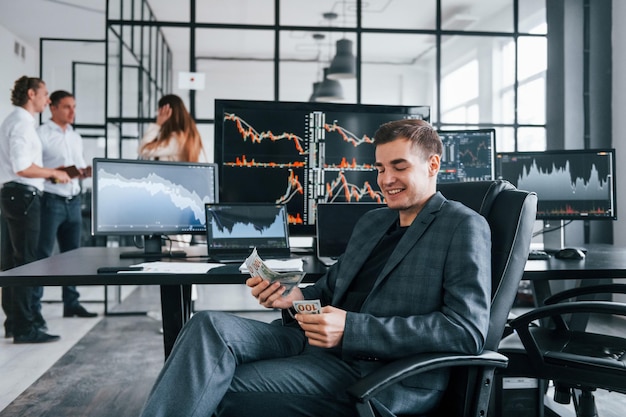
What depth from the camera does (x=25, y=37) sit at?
8453mm

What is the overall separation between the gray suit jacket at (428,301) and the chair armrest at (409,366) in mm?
47

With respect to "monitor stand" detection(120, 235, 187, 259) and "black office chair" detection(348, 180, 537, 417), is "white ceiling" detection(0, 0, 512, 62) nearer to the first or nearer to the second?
"monitor stand" detection(120, 235, 187, 259)

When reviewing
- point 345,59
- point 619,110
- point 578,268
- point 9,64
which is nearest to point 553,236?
point 578,268

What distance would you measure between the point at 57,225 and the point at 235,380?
3.21 metres

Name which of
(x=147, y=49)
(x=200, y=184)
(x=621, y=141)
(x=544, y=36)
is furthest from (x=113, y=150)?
(x=621, y=141)

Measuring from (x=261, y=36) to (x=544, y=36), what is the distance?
2522mm

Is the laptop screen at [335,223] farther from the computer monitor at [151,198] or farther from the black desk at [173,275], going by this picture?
the computer monitor at [151,198]

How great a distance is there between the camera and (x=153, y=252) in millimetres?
2422

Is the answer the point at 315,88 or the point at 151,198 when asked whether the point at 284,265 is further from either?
the point at 315,88

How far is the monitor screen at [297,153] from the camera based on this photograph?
8.09 feet

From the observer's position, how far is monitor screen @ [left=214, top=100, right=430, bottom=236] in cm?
246

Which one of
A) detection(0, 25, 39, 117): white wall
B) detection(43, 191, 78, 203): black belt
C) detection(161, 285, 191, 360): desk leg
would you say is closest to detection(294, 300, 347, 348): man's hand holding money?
detection(161, 285, 191, 360): desk leg

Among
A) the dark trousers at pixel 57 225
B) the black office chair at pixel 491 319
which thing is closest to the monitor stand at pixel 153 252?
the black office chair at pixel 491 319

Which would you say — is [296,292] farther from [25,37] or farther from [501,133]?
[25,37]
